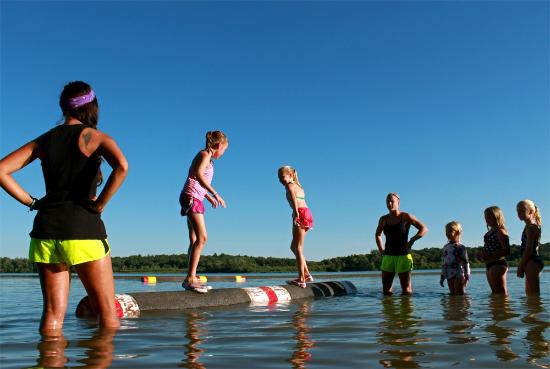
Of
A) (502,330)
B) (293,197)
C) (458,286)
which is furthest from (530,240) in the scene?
(502,330)

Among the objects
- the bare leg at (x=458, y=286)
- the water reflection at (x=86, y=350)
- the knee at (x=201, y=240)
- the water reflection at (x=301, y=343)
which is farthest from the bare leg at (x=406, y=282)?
the water reflection at (x=86, y=350)

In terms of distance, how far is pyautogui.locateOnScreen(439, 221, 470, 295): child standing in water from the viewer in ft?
36.9

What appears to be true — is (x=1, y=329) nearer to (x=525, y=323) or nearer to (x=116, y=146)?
(x=116, y=146)

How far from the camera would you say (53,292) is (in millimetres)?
4238

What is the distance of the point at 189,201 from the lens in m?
8.12

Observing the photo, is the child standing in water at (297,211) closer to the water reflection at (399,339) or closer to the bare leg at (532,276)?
the water reflection at (399,339)

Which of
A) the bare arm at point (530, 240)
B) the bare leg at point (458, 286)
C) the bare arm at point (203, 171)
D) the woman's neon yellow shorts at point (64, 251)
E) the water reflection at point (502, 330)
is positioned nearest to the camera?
the water reflection at point (502, 330)

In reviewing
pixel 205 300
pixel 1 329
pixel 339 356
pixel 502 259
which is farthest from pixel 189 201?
pixel 502 259

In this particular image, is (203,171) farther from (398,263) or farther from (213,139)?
(398,263)

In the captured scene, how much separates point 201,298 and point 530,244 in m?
6.07

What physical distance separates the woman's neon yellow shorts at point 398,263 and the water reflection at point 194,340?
5.60 m

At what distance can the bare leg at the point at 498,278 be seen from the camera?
10656 millimetres

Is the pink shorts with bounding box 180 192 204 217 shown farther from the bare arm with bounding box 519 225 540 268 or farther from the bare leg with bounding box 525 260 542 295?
the bare leg with bounding box 525 260 542 295

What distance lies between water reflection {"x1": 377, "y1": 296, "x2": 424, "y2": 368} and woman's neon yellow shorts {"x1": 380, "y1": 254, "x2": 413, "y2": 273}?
14.1 feet
